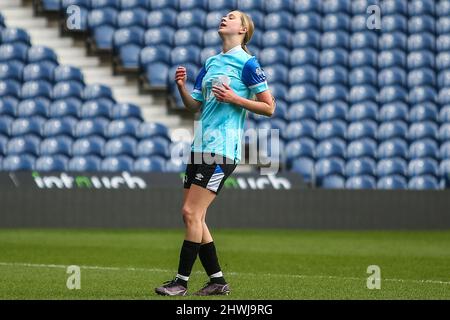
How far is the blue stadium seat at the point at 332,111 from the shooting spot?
20.5 m

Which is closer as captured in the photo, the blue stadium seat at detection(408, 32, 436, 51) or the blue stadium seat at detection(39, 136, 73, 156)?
the blue stadium seat at detection(39, 136, 73, 156)

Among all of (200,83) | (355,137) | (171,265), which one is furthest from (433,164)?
(200,83)

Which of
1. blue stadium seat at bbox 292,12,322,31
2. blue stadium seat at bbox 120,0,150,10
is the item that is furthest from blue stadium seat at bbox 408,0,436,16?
blue stadium seat at bbox 120,0,150,10

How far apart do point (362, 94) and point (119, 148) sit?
522 cm

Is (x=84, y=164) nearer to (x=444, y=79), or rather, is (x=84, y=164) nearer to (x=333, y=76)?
(x=333, y=76)

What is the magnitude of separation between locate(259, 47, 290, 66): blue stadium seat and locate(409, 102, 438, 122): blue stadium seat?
2.79 m

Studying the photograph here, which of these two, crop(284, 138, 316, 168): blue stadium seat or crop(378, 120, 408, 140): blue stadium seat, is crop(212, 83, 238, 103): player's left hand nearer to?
crop(284, 138, 316, 168): blue stadium seat

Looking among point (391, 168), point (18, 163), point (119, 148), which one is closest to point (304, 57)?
point (391, 168)

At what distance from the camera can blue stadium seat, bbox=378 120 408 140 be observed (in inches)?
798

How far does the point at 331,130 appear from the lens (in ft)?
66.1

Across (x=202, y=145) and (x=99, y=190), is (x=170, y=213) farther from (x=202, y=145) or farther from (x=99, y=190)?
(x=202, y=145)

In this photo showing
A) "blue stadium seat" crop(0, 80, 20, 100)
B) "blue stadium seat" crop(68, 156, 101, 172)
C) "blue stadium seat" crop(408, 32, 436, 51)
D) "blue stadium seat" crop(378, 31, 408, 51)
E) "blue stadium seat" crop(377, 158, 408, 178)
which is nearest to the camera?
"blue stadium seat" crop(68, 156, 101, 172)

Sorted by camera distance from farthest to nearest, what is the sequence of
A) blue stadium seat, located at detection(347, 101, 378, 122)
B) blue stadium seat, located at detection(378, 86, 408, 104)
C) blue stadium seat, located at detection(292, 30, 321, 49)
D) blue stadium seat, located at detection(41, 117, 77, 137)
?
blue stadium seat, located at detection(292, 30, 321, 49) < blue stadium seat, located at detection(378, 86, 408, 104) < blue stadium seat, located at detection(347, 101, 378, 122) < blue stadium seat, located at detection(41, 117, 77, 137)

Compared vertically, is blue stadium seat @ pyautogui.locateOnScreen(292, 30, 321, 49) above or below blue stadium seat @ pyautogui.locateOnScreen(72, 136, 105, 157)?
above
